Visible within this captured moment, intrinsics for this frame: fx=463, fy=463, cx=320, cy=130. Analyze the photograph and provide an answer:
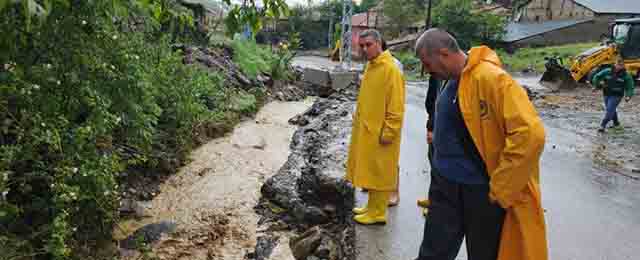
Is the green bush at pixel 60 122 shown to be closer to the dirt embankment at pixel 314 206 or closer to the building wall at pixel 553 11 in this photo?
the dirt embankment at pixel 314 206

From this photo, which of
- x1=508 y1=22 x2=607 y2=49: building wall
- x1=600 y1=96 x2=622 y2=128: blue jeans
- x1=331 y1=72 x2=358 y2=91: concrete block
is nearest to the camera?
x1=600 y1=96 x2=622 y2=128: blue jeans

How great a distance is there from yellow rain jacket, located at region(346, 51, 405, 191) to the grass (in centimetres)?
2579

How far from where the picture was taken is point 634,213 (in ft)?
17.0

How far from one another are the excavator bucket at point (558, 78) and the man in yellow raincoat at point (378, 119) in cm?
1646

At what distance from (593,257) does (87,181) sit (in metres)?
4.35

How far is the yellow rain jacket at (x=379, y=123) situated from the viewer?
151 inches

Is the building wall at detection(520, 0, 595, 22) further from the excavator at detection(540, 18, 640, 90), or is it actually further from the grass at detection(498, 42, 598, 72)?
the excavator at detection(540, 18, 640, 90)

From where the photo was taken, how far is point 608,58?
17672mm

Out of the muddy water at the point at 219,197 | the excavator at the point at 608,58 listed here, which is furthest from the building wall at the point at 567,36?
the muddy water at the point at 219,197

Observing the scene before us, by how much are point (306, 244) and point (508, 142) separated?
2.63 metres

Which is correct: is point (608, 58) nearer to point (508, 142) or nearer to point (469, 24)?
point (508, 142)

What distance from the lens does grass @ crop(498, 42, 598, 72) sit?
27484 millimetres

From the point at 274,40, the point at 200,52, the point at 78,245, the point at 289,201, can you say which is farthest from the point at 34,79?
the point at 274,40

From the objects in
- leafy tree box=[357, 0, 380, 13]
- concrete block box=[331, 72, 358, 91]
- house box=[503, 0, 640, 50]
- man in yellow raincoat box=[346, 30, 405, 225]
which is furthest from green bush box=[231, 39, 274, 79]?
leafy tree box=[357, 0, 380, 13]
